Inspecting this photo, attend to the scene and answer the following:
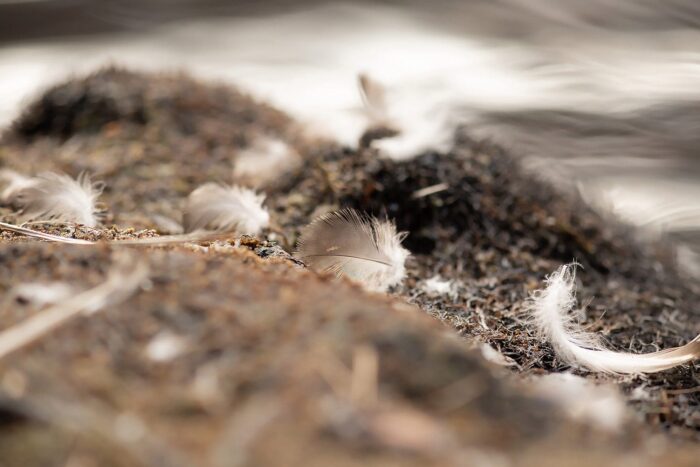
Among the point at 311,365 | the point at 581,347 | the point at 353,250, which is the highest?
the point at 311,365

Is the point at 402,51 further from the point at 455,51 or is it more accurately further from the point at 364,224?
the point at 364,224

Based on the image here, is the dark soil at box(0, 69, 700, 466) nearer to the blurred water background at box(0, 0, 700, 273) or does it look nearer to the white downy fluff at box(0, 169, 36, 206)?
the white downy fluff at box(0, 169, 36, 206)

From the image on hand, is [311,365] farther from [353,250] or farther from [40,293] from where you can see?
[353,250]

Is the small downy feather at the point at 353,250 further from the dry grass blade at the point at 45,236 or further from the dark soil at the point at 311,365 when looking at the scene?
the dry grass blade at the point at 45,236

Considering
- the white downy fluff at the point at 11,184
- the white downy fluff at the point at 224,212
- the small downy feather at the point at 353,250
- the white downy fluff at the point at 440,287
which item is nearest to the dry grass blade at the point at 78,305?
the small downy feather at the point at 353,250

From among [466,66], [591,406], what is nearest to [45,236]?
[591,406]

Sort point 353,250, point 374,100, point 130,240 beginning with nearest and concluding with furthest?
point 130,240, point 353,250, point 374,100
